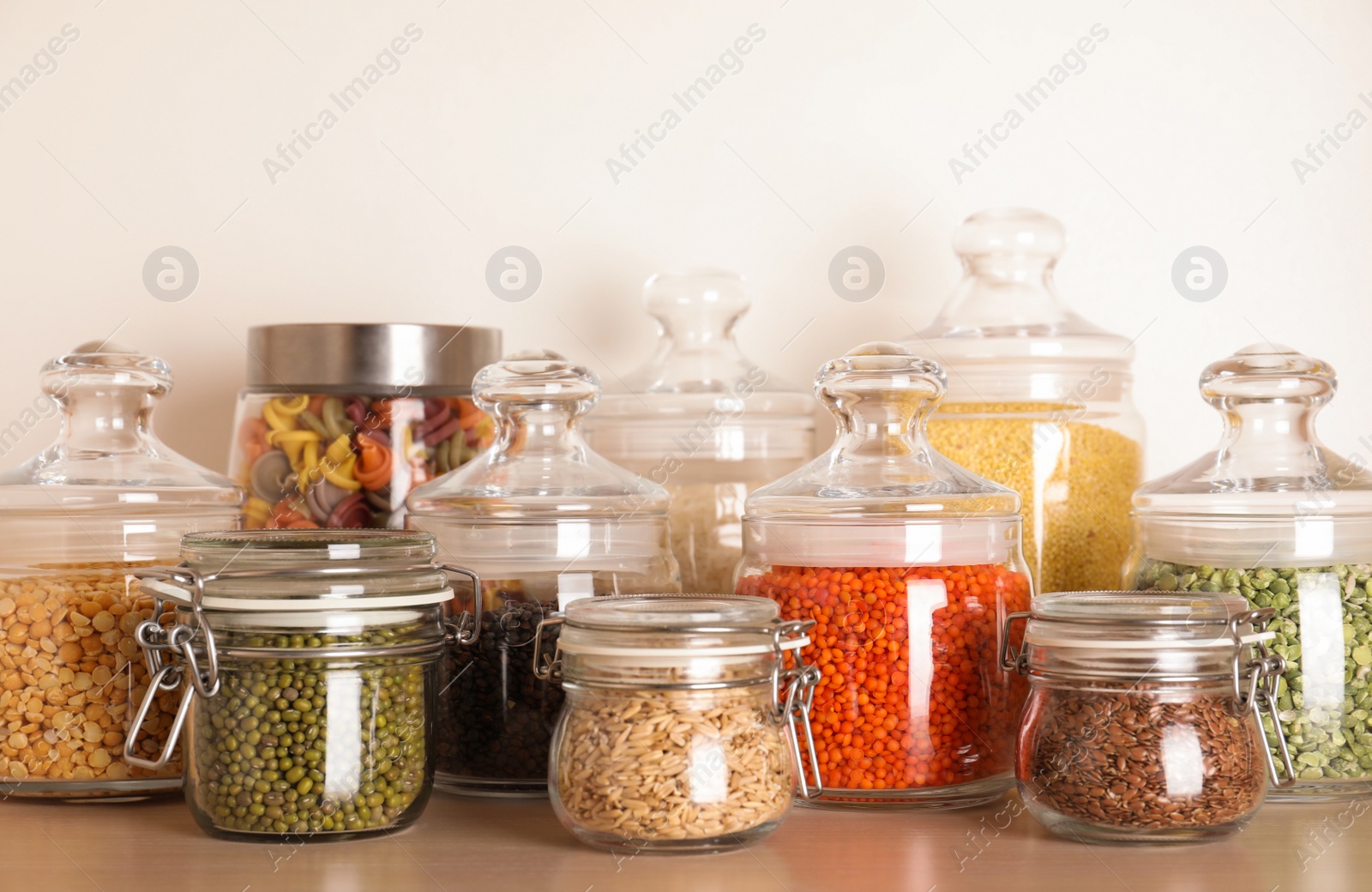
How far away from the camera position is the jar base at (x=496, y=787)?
3.09 ft

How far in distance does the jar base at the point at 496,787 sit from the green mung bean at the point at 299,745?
12 cm

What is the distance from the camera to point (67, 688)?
2.98 feet

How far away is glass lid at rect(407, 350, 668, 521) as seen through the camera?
0.95 meters

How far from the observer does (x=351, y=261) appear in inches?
52.0

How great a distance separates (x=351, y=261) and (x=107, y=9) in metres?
0.38

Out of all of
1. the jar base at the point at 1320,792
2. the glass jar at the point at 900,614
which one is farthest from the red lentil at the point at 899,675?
the jar base at the point at 1320,792

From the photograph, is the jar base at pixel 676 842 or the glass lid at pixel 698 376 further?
the glass lid at pixel 698 376

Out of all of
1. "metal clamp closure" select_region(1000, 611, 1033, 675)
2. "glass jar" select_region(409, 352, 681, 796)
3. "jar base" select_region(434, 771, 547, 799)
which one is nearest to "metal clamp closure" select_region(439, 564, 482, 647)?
"glass jar" select_region(409, 352, 681, 796)

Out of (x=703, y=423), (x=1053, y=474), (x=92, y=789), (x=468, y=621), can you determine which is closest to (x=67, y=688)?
(x=92, y=789)

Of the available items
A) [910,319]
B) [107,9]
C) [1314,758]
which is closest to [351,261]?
[107,9]

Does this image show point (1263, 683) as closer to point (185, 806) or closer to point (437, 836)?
point (437, 836)

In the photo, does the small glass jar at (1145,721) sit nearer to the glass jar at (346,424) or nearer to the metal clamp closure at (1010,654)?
the metal clamp closure at (1010,654)

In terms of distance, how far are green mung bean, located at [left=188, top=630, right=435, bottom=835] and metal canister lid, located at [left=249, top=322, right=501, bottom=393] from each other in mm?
345

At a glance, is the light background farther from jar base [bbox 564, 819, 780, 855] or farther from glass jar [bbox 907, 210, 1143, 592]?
jar base [bbox 564, 819, 780, 855]
